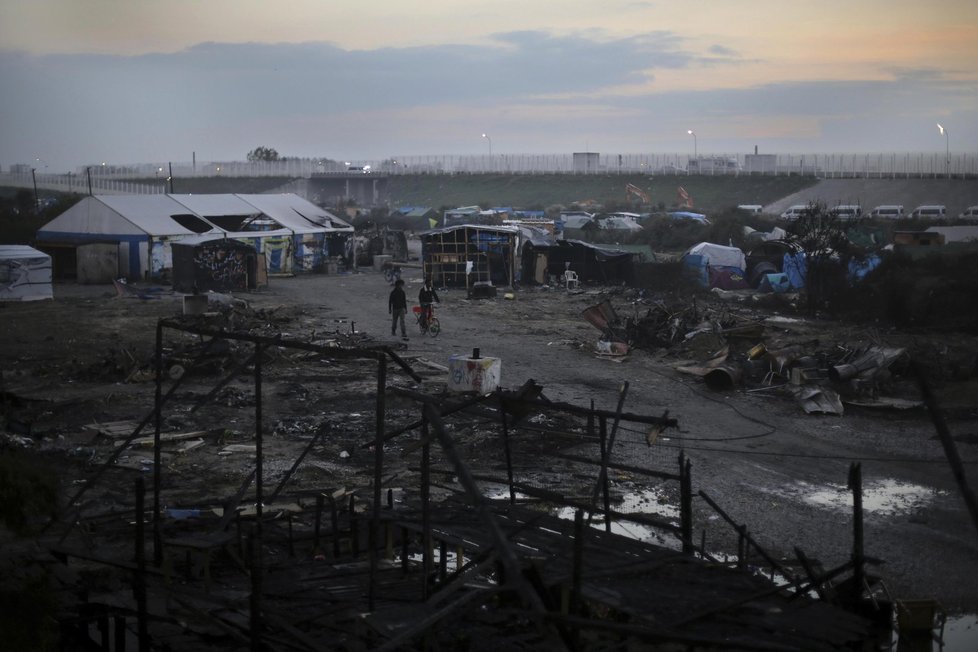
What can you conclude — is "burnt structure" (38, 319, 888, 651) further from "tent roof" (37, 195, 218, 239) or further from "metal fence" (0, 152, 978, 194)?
"metal fence" (0, 152, 978, 194)

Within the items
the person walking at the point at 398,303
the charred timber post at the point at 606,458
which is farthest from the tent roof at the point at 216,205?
the charred timber post at the point at 606,458

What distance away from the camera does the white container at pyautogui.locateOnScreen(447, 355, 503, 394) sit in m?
15.2

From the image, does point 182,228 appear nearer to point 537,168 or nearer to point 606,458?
point 606,458

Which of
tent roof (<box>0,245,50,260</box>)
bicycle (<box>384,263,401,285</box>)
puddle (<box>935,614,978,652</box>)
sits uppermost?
tent roof (<box>0,245,50,260</box>)

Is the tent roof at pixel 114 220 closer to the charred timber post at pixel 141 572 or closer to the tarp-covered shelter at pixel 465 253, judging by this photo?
the tarp-covered shelter at pixel 465 253

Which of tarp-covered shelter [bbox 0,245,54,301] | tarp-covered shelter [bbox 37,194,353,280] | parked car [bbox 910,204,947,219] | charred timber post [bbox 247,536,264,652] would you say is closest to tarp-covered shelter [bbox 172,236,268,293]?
tarp-covered shelter [bbox 37,194,353,280]

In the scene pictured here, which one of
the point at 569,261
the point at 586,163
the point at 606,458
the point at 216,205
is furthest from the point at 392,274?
the point at 586,163

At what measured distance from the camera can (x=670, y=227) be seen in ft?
155

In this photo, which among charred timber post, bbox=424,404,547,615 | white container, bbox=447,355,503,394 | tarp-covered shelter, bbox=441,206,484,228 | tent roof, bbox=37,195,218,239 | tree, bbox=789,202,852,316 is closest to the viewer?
charred timber post, bbox=424,404,547,615

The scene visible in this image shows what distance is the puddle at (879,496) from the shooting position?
11.0 m

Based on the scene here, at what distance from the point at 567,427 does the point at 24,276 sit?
1998cm

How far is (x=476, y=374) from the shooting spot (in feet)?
50.1

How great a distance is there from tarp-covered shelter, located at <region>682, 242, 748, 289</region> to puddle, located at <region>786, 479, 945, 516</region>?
Answer: 61.8 ft

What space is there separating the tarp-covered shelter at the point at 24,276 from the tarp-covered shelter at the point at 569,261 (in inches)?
572
